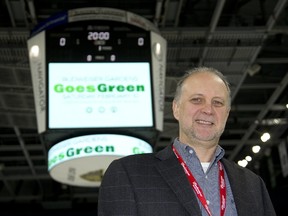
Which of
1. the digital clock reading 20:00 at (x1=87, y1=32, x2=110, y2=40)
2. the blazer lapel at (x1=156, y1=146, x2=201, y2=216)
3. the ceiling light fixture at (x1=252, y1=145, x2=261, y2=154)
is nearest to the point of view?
the blazer lapel at (x1=156, y1=146, x2=201, y2=216)

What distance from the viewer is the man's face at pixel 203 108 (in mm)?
2471

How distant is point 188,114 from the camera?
8.26 feet

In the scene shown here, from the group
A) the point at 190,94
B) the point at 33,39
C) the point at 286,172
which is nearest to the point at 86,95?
the point at 33,39

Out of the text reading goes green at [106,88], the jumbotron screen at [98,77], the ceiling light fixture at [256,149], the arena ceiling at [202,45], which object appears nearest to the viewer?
the jumbotron screen at [98,77]

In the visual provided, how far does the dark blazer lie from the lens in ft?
7.38

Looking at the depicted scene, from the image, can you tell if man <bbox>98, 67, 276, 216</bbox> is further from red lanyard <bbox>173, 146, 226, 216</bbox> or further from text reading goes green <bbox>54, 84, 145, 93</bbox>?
text reading goes green <bbox>54, 84, 145, 93</bbox>

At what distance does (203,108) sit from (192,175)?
0.32m

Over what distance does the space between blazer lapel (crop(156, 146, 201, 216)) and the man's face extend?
0.14 meters

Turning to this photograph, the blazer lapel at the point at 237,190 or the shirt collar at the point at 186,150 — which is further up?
the shirt collar at the point at 186,150

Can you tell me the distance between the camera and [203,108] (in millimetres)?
2490

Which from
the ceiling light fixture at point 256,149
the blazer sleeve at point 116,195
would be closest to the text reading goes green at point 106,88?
the blazer sleeve at point 116,195

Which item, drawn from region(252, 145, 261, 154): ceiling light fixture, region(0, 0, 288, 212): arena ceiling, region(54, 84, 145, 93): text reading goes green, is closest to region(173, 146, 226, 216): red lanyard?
region(54, 84, 145, 93): text reading goes green

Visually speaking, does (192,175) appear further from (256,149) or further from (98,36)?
(256,149)

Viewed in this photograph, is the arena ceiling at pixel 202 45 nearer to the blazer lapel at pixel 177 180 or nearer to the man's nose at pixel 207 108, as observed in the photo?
the man's nose at pixel 207 108
